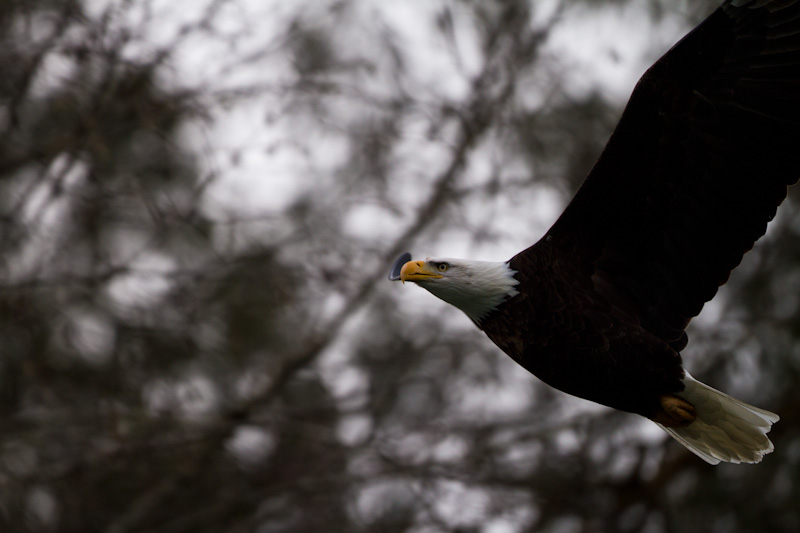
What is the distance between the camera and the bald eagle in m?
4.97

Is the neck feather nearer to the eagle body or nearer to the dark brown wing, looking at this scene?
the eagle body

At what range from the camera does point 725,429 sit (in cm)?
552

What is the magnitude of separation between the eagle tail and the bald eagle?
3cm

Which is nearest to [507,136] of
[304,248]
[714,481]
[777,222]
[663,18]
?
[663,18]

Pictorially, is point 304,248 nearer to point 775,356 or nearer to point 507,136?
point 507,136

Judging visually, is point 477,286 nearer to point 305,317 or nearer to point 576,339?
point 576,339

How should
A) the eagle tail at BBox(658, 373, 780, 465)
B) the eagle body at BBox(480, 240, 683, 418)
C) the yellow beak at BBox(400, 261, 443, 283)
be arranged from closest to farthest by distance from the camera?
the eagle body at BBox(480, 240, 683, 418) < the yellow beak at BBox(400, 261, 443, 283) < the eagle tail at BBox(658, 373, 780, 465)

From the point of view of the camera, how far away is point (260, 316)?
10.0m

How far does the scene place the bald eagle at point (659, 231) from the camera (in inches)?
196

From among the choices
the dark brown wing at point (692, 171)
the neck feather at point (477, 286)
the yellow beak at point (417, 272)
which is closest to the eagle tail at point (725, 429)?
the dark brown wing at point (692, 171)

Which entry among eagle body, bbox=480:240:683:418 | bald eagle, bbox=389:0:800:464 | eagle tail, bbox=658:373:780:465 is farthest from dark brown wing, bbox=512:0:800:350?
eagle tail, bbox=658:373:780:465

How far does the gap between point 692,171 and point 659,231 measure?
305 millimetres

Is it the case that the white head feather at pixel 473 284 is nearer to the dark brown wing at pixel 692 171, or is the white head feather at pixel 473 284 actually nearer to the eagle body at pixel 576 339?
the eagle body at pixel 576 339

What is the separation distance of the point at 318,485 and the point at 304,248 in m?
1.95
